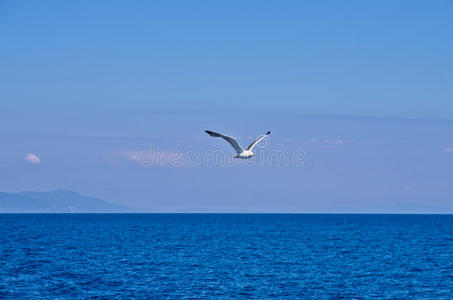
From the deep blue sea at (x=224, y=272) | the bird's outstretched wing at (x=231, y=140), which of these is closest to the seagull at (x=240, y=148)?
the bird's outstretched wing at (x=231, y=140)

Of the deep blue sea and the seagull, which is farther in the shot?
the deep blue sea

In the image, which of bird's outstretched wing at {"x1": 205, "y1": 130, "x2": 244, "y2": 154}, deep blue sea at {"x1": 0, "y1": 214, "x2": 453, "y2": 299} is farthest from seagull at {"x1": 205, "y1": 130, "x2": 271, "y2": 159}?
deep blue sea at {"x1": 0, "y1": 214, "x2": 453, "y2": 299}

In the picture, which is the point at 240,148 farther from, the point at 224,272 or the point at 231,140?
the point at 224,272

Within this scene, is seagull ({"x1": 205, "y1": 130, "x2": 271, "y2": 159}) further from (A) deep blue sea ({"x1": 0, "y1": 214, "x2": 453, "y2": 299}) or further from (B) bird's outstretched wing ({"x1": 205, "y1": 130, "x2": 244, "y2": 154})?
(A) deep blue sea ({"x1": 0, "y1": 214, "x2": 453, "y2": 299})

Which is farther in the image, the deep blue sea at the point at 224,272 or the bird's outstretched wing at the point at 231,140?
the deep blue sea at the point at 224,272

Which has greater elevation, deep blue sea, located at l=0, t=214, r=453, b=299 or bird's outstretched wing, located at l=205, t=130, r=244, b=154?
bird's outstretched wing, located at l=205, t=130, r=244, b=154

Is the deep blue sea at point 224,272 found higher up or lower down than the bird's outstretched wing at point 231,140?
lower down

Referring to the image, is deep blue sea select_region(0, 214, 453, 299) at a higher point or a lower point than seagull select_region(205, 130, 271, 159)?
lower

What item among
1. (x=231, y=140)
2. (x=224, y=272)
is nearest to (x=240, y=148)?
(x=231, y=140)

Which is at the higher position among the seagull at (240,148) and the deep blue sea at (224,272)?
the seagull at (240,148)

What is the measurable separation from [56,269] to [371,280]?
3069 cm

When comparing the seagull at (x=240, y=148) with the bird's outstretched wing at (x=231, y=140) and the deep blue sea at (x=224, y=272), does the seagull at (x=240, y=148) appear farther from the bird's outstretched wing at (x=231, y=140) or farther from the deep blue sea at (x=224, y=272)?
the deep blue sea at (x=224, y=272)

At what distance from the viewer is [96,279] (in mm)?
50656

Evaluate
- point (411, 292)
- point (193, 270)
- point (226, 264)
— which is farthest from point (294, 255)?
point (411, 292)
